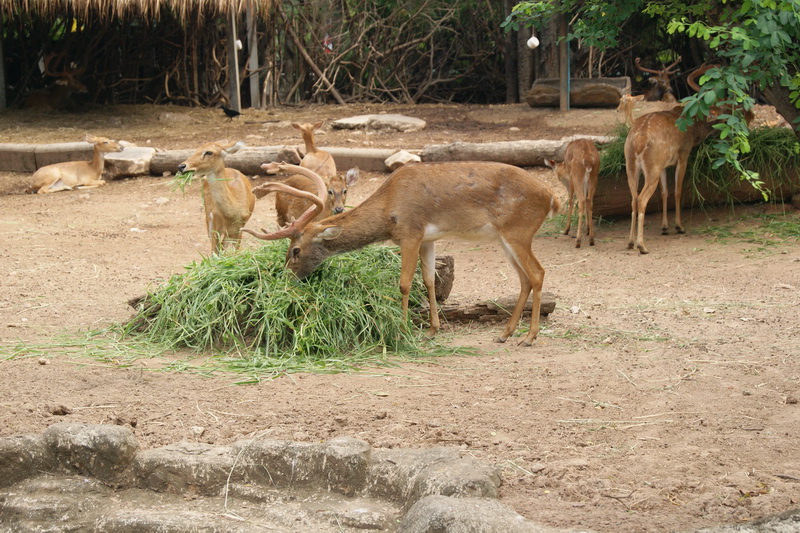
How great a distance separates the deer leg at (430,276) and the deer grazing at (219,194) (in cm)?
237

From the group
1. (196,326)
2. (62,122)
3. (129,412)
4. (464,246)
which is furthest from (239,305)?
(62,122)

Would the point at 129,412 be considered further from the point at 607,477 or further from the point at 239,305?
the point at 607,477

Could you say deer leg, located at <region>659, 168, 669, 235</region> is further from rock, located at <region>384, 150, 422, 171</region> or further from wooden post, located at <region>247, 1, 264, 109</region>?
wooden post, located at <region>247, 1, 264, 109</region>

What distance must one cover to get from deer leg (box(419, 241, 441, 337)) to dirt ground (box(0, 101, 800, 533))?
141 mm

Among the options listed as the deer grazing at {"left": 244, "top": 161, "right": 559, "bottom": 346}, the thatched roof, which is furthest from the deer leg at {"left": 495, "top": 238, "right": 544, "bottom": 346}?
the thatched roof

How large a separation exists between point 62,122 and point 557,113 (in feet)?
31.7

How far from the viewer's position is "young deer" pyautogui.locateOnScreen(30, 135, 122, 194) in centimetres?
1382

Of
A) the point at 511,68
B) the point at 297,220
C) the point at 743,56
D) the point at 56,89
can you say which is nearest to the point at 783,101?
the point at 743,56

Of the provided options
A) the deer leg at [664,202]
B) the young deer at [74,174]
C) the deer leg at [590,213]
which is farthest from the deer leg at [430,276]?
the young deer at [74,174]

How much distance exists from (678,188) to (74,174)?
897cm

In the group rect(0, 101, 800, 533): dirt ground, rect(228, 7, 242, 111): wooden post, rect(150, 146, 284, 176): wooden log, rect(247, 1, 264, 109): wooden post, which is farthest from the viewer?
rect(247, 1, 264, 109): wooden post

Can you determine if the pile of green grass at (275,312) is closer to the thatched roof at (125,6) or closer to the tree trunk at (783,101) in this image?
the tree trunk at (783,101)

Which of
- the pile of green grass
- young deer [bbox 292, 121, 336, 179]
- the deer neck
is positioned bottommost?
the pile of green grass

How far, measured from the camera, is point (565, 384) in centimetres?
554
